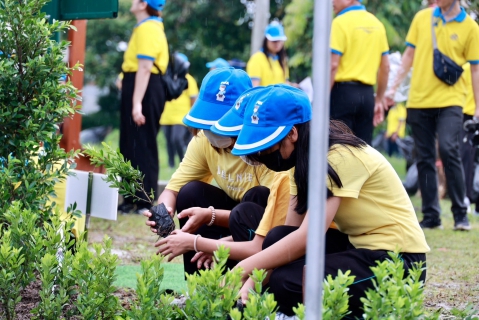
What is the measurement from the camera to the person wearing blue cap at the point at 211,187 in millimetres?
3355

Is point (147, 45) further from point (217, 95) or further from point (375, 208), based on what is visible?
point (375, 208)

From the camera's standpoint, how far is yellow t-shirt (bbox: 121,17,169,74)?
6500 mm

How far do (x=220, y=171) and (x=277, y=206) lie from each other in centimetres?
56

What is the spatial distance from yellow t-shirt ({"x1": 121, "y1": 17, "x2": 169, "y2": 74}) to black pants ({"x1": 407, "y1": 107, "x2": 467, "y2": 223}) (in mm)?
2251

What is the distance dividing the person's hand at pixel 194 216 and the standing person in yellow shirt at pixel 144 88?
10.1ft

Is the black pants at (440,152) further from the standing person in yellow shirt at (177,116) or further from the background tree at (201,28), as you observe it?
the background tree at (201,28)

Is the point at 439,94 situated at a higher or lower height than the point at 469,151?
higher

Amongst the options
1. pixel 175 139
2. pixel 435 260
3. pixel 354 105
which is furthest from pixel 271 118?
pixel 175 139

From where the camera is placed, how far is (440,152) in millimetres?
6031

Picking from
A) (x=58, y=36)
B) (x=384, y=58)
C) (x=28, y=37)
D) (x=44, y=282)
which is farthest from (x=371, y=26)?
(x=44, y=282)

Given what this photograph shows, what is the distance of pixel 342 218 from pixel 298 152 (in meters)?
0.34

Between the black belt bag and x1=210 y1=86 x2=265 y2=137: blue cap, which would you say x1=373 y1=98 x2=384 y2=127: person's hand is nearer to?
the black belt bag

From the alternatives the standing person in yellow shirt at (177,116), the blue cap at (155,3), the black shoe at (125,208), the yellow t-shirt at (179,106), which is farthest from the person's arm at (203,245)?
the yellow t-shirt at (179,106)

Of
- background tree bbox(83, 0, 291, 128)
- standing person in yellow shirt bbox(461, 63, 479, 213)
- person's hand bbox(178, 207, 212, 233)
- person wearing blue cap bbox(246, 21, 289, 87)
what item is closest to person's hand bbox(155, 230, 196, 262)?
person's hand bbox(178, 207, 212, 233)
